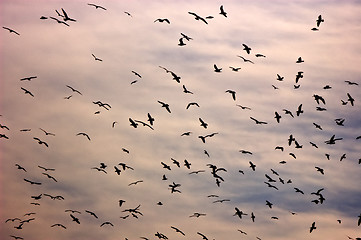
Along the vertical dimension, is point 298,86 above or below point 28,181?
above

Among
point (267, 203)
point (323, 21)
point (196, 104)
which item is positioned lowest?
point (267, 203)

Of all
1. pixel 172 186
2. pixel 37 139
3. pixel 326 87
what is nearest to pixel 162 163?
pixel 172 186

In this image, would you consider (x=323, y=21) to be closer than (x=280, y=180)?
Yes

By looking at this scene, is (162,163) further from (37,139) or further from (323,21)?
(323,21)

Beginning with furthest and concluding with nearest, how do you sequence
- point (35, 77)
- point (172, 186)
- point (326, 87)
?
point (172, 186) → point (326, 87) → point (35, 77)

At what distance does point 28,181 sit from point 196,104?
19855mm

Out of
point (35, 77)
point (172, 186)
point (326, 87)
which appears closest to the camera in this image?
point (35, 77)

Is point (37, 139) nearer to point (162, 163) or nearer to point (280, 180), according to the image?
point (162, 163)

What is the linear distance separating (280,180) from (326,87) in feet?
40.8

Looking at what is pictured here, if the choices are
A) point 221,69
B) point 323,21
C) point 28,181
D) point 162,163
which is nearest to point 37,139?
point 28,181

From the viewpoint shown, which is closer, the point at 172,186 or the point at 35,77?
the point at 35,77

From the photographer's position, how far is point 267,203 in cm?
9081

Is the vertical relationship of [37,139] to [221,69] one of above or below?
below

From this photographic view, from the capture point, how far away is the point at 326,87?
81938 millimetres
